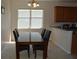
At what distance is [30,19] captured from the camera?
448 inches

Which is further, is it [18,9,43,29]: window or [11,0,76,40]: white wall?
[18,9,43,29]: window

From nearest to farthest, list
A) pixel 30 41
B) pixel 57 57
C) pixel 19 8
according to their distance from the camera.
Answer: pixel 30 41 < pixel 57 57 < pixel 19 8

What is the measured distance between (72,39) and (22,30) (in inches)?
206

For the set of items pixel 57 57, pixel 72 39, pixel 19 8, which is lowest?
pixel 57 57

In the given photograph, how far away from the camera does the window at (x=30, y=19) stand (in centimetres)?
1130

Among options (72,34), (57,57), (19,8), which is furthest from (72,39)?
(19,8)

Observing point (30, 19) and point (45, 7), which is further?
point (30, 19)

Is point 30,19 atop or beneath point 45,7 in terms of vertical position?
beneath

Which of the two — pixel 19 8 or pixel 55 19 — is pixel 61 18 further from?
pixel 19 8

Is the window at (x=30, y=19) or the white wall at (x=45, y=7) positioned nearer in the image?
the white wall at (x=45, y=7)

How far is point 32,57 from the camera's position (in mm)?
6172

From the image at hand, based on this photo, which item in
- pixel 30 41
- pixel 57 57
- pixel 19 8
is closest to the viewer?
pixel 30 41

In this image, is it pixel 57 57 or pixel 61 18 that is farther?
pixel 61 18

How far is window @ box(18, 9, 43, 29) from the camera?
1130 cm
